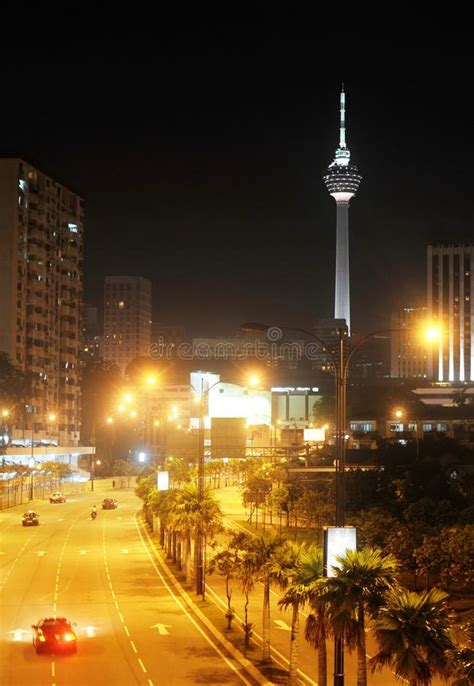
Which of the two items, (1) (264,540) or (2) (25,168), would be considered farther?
(2) (25,168)

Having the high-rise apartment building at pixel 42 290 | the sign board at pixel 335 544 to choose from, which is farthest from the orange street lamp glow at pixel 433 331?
the high-rise apartment building at pixel 42 290

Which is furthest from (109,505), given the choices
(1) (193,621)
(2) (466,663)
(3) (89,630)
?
(2) (466,663)

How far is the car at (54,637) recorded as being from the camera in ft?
136

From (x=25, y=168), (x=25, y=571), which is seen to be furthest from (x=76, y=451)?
(x=25, y=571)

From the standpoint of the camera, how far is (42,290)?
576ft

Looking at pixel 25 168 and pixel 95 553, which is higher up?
pixel 25 168

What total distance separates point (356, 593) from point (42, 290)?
493 ft

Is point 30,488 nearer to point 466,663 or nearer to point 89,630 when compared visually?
point 89,630

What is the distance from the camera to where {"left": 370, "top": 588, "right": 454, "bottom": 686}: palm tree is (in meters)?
27.1

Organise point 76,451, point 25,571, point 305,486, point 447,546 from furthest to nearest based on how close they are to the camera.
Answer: point 76,451
point 305,486
point 25,571
point 447,546

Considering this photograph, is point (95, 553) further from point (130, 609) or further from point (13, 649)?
point (13, 649)

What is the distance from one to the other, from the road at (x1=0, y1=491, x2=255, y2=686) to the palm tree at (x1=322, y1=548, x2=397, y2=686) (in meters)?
9.38

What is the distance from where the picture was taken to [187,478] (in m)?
82.0

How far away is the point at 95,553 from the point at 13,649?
33928 millimetres
